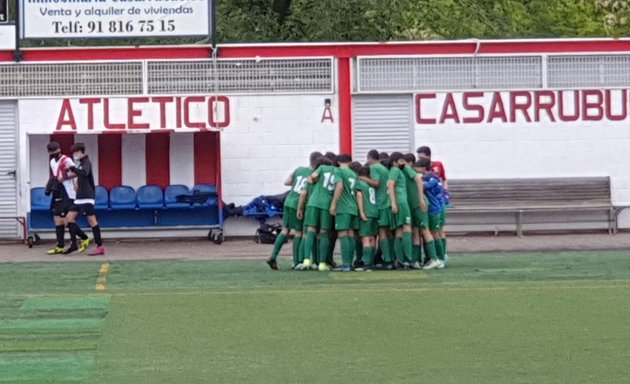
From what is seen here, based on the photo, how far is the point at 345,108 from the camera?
26.1 meters

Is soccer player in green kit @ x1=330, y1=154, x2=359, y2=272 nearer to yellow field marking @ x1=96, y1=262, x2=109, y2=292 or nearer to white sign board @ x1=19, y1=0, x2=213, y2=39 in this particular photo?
yellow field marking @ x1=96, y1=262, x2=109, y2=292

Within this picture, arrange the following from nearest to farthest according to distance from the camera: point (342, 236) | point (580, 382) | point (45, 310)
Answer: point (580, 382) → point (45, 310) → point (342, 236)

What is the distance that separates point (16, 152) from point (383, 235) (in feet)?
28.9

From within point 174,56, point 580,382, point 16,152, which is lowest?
point 580,382

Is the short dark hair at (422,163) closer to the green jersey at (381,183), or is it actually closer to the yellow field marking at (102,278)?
the green jersey at (381,183)

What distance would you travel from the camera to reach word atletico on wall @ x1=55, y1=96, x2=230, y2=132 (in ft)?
84.5

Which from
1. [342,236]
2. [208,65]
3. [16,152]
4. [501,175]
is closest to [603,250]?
[501,175]

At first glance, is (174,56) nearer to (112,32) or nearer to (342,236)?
(112,32)

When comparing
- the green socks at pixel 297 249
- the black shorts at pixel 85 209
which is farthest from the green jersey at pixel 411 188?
the black shorts at pixel 85 209

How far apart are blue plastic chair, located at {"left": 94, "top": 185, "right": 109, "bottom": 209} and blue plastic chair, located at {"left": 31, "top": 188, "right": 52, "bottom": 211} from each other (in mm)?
862

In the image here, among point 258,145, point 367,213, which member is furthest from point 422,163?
point 258,145

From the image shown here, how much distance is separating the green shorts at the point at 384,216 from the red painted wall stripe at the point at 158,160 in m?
7.43

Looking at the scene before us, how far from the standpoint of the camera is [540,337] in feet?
41.5

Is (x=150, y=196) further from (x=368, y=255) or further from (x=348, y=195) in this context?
(x=348, y=195)
